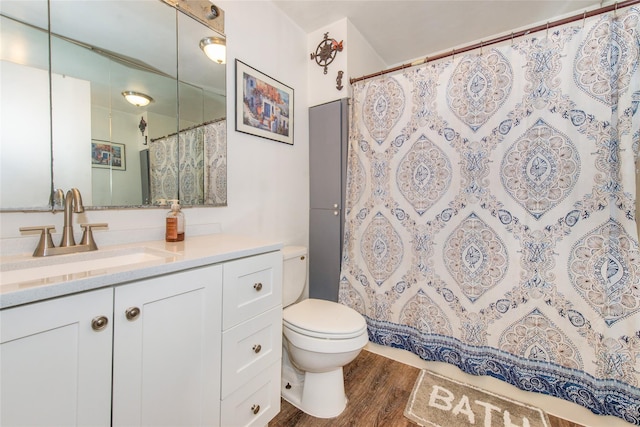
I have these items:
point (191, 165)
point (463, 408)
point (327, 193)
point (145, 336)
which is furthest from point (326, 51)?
point (463, 408)

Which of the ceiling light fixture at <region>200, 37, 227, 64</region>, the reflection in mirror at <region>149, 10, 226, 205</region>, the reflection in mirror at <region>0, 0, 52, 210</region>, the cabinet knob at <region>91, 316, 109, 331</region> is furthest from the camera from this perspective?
the ceiling light fixture at <region>200, 37, 227, 64</region>

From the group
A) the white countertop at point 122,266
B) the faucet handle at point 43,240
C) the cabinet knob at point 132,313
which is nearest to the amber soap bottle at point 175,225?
the white countertop at point 122,266

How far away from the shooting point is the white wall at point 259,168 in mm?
1227

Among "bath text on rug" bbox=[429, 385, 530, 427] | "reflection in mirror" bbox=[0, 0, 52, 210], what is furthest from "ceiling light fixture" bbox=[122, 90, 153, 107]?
"bath text on rug" bbox=[429, 385, 530, 427]

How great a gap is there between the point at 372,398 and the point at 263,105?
1.85m

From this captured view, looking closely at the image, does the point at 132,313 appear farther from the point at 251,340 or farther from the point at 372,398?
the point at 372,398

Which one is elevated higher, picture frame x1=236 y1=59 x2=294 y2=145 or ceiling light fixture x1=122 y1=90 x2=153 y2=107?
picture frame x1=236 y1=59 x2=294 y2=145

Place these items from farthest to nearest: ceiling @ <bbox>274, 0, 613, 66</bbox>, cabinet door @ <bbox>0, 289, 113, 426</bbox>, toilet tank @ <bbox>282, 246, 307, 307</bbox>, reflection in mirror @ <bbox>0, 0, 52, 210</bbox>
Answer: ceiling @ <bbox>274, 0, 613, 66</bbox>
toilet tank @ <bbox>282, 246, 307, 307</bbox>
reflection in mirror @ <bbox>0, 0, 52, 210</bbox>
cabinet door @ <bbox>0, 289, 113, 426</bbox>

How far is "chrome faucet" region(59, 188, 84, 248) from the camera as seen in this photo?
959 millimetres

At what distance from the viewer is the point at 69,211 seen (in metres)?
0.96

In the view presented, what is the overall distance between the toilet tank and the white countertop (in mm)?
385

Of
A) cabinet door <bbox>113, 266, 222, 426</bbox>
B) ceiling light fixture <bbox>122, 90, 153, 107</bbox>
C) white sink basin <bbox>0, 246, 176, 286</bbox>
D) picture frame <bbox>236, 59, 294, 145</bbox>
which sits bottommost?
cabinet door <bbox>113, 266, 222, 426</bbox>

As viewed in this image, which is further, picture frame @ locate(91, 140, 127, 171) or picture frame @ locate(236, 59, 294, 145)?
picture frame @ locate(236, 59, 294, 145)

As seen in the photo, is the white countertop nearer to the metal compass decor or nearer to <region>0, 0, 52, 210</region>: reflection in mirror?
<region>0, 0, 52, 210</region>: reflection in mirror
